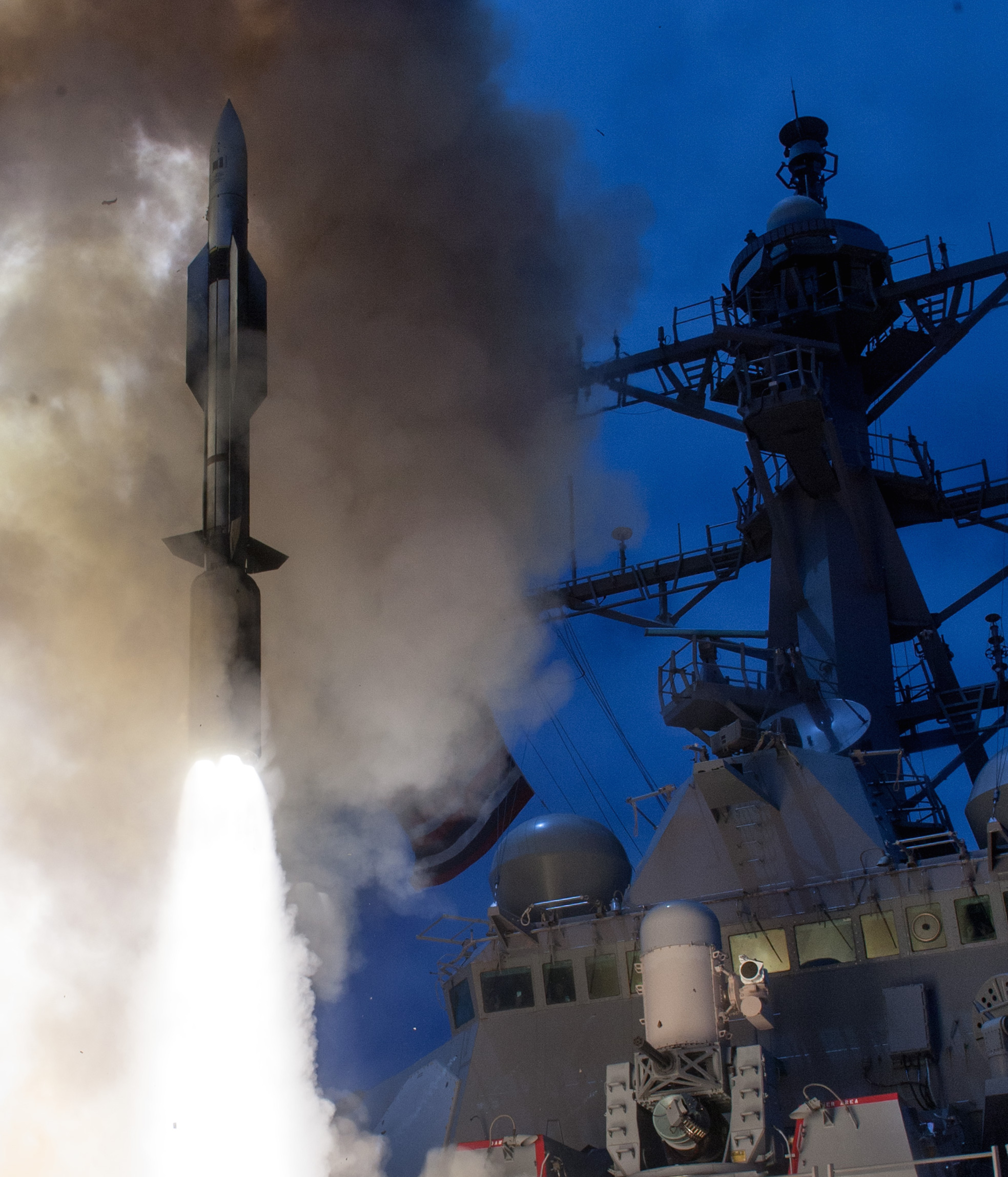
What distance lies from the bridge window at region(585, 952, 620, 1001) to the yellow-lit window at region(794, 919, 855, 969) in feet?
7.98

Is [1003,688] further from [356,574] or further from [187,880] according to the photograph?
[187,880]

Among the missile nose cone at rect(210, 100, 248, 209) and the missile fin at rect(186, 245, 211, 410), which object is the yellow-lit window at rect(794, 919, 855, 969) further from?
the missile nose cone at rect(210, 100, 248, 209)

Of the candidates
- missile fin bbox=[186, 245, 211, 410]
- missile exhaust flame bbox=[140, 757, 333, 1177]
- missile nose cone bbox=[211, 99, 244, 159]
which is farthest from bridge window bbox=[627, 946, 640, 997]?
missile nose cone bbox=[211, 99, 244, 159]

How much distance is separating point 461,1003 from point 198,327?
33.2ft

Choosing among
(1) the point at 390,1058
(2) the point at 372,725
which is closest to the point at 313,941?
(2) the point at 372,725

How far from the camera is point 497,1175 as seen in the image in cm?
1543

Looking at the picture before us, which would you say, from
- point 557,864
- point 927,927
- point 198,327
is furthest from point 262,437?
point 927,927

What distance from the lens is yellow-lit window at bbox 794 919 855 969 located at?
18.1 m

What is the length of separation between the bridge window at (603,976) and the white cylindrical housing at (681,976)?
3581mm

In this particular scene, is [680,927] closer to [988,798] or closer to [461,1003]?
[461,1003]

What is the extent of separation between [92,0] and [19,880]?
38.4ft

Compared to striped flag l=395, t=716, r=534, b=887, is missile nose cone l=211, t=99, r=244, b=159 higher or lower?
higher

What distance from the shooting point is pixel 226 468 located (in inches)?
628

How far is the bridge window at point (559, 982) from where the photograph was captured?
19141 millimetres
